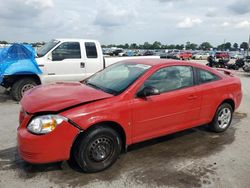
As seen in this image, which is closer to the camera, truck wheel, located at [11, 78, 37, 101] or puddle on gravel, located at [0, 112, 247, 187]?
puddle on gravel, located at [0, 112, 247, 187]

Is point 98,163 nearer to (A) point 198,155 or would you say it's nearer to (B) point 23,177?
(B) point 23,177

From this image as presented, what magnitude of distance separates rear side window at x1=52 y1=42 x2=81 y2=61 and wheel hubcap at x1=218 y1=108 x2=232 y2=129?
16.6 feet

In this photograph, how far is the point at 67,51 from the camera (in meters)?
9.01

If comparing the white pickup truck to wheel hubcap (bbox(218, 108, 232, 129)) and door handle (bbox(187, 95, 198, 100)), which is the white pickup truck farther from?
door handle (bbox(187, 95, 198, 100))

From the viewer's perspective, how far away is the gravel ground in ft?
12.4

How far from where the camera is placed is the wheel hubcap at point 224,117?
19.0ft

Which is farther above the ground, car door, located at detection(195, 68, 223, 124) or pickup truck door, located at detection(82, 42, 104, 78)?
pickup truck door, located at detection(82, 42, 104, 78)

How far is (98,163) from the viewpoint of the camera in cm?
400

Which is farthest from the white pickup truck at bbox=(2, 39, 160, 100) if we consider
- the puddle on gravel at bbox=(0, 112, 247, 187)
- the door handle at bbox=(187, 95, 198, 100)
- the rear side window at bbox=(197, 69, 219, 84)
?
the door handle at bbox=(187, 95, 198, 100)

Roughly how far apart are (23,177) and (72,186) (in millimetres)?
723

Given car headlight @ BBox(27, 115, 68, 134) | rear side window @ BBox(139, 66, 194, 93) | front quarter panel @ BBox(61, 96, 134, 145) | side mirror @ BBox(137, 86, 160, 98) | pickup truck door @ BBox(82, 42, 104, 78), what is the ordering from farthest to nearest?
Result: 1. pickup truck door @ BBox(82, 42, 104, 78)
2. rear side window @ BBox(139, 66, 194, 93)
3. side mirror @ BBox(137, 86, 160, 98)
4. front quarter panel @ BBox(61, 96, 134, 145)
5. car headlight @ BBox(27, 115, 68, 134)

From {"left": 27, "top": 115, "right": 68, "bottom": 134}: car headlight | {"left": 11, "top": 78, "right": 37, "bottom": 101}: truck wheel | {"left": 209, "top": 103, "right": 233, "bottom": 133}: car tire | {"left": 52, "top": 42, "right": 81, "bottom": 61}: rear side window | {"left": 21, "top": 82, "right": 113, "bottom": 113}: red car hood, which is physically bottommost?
{"left": 209, "top": 103, "right": 233, "bottom": 133}: car tire

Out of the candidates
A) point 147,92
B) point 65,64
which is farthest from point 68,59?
point 147,92

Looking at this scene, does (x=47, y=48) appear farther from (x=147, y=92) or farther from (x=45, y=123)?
(x=45, y=123)
